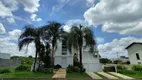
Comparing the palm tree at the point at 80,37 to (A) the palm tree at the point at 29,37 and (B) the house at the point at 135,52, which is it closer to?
(A) the palm tree at the point at 29,37

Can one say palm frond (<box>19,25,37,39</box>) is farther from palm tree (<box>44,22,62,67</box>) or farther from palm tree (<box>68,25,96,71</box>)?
palm tree (<box>68,25,96,71</box>)

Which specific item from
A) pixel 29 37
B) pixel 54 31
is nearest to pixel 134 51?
pixel 54 31

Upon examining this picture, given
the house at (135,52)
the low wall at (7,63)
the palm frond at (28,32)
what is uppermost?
the palm frond at (28,32)

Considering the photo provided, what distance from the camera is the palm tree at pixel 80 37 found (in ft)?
63.7

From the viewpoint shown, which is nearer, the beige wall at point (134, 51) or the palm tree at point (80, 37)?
the palm tree at point (80, 37)

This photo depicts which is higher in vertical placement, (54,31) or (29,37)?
(54,31)

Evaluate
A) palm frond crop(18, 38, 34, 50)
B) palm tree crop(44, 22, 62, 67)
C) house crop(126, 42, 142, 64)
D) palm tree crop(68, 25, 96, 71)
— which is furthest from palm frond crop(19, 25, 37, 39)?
house crop(126, 42, 142, 64)

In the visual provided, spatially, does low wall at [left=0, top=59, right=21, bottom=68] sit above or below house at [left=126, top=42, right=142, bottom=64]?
below

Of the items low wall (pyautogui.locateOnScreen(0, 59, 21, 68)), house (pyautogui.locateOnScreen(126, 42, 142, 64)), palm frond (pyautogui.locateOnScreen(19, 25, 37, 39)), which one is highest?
palm frond (pyautogui.locateOnScreen(19, 25, 37, 39))

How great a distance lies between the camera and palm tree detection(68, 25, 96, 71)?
19422 millimetres

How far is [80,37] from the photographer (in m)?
19.7

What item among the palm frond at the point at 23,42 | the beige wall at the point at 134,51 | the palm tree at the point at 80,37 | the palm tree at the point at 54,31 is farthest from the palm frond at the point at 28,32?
the beige wall at the point at 134,51

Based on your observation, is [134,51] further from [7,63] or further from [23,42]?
[7,63]

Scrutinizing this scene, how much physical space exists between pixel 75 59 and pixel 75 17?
37.6ft
